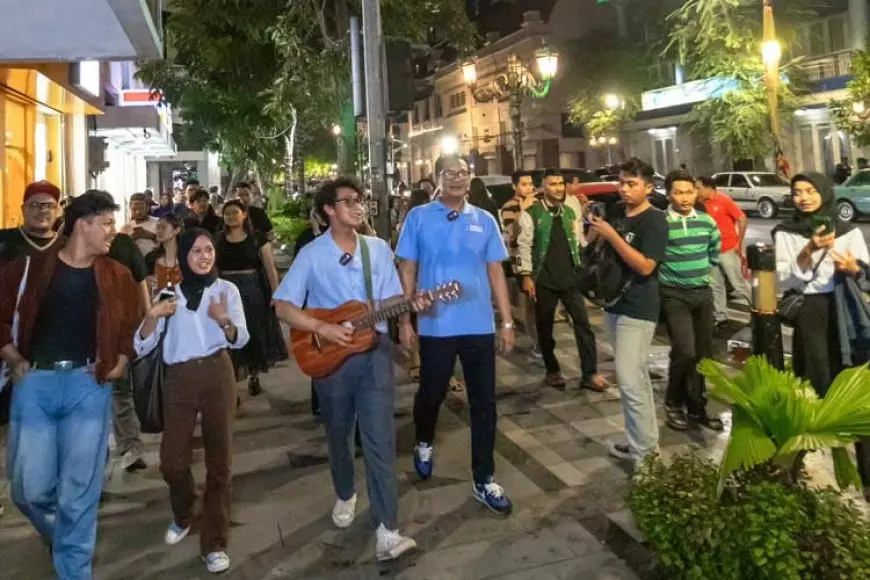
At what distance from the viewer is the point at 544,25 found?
137 feet

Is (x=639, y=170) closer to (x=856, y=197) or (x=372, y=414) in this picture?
(x=372, y=414)

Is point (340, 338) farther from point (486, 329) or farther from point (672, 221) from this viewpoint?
point (672, 221)

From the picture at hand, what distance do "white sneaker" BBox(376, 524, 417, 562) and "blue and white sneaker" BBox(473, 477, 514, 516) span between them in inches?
26.1

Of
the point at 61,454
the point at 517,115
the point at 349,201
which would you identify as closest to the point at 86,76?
the point at 517,115

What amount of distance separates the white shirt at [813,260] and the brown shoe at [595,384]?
96.7 inches

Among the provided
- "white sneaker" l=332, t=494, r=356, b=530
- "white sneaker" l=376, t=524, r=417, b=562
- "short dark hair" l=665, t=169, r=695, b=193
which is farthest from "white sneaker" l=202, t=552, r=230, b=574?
"short dark hair" l=665, t=169, r=695, b=193

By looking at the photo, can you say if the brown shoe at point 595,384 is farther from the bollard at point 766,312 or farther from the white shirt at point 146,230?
the white shirt at point 146,230

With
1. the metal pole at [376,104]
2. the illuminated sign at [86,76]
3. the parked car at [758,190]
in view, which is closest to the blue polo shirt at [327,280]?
the metal pole at [376,104]

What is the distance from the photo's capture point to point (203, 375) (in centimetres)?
388

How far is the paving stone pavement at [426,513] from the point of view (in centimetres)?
385

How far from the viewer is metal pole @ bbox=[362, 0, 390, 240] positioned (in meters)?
7.69

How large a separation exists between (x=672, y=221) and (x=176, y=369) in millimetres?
3409

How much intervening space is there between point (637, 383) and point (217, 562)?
2.54 metres

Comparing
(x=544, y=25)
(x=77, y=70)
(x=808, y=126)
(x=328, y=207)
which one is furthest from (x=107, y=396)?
(x=544, y=25)
